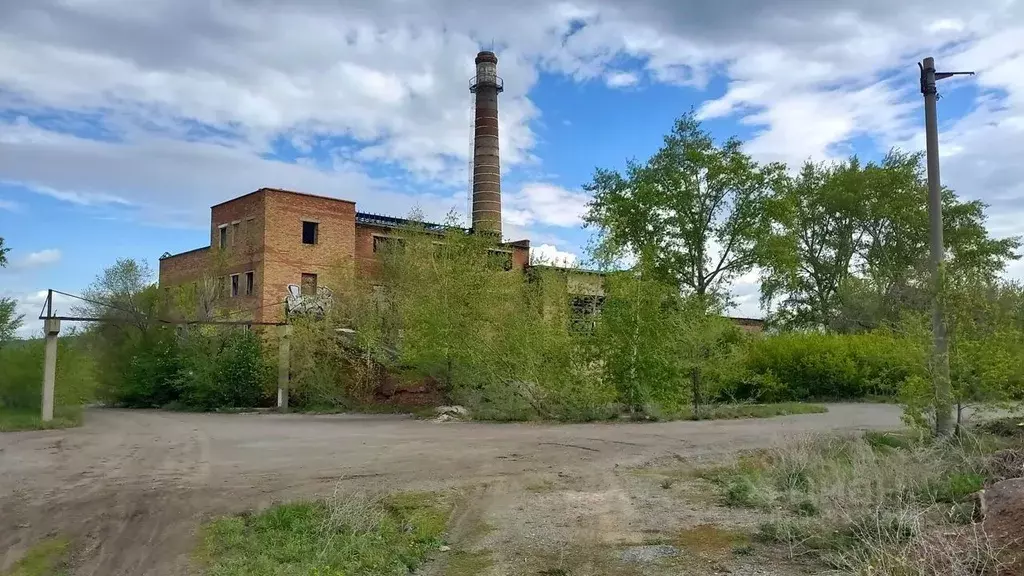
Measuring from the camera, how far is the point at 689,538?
7.65 m

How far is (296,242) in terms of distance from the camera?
4328 centimetres

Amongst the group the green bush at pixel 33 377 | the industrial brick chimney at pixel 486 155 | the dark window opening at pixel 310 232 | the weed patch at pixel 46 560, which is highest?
the industrial brick chimney at pixel 486 155

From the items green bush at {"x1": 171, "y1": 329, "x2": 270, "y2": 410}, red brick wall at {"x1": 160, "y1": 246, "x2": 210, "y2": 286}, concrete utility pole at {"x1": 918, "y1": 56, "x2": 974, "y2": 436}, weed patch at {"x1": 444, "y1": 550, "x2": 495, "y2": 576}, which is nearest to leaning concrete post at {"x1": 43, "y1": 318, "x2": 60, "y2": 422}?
green bush at {"x1": 171, "y1": 329, "x2": 270, "y2": 410}

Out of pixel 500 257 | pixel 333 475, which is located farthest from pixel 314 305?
Answer: pixel 333 475

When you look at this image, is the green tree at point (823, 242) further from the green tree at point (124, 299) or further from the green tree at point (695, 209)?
the green tree at point (124, 299)

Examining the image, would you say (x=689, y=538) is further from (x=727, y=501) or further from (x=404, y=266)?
(x=404, y=266)

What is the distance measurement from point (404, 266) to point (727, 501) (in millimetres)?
26499

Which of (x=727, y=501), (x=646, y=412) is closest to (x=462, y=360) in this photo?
(x=646, y=412)

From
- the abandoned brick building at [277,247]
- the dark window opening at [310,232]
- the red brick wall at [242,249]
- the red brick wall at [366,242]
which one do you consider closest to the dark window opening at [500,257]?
the abandoned brick building at [277,247]

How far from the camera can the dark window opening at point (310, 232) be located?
144 feet

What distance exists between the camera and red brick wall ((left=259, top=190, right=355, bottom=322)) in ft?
138

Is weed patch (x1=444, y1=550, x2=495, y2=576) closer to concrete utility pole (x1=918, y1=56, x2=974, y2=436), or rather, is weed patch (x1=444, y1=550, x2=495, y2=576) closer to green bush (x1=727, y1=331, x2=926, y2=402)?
concrete utility pole (x1=918, y1=56, x2=974, y2=436)

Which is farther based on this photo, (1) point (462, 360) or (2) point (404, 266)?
(2) point (404, 266)

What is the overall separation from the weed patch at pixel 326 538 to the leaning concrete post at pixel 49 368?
63.5ft
